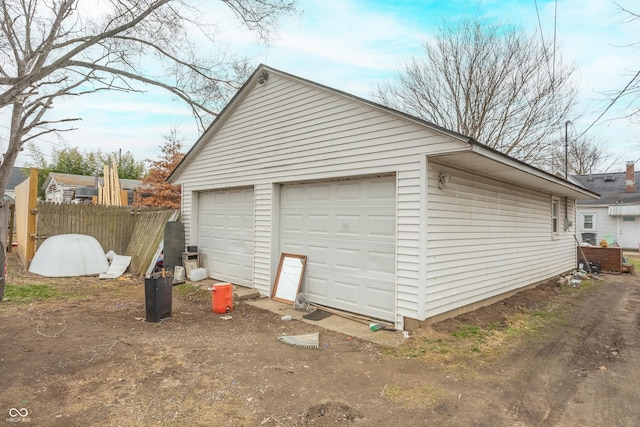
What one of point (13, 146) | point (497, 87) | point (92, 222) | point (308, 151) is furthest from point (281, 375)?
point (497, 87)

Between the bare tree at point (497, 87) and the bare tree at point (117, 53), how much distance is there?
926 centimetres

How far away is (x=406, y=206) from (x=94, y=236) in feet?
30.8

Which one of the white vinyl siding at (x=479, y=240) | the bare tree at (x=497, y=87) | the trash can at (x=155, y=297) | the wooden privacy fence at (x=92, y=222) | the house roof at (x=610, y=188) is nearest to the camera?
the white vinyl siding at (x=479, y=240)

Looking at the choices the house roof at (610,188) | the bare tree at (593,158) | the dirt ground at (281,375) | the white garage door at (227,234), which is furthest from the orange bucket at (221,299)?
the bare tree at (593,158)

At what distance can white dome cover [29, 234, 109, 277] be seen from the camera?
29.3 ft

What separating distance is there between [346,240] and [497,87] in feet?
43.0

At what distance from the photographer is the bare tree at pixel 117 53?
8797mm

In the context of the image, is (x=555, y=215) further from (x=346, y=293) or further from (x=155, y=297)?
(x=155, y=297)

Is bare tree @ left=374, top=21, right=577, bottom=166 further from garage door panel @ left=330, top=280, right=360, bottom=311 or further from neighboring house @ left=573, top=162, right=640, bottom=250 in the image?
garage door panel @ left=330, top=280, right=360, bottom=311

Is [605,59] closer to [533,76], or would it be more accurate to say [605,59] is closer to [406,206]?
[406,206]

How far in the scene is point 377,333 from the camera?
506cm

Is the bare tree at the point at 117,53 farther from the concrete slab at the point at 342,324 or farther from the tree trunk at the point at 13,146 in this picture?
the concrete slab at the point at 342,324

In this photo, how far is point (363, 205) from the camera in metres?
5.90

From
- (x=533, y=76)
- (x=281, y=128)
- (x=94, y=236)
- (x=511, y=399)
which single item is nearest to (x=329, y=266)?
(x=281, y=128)
